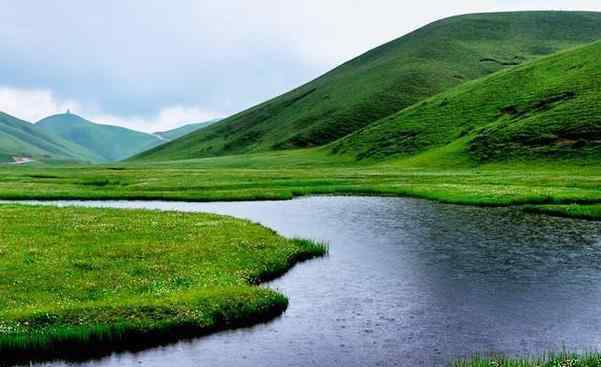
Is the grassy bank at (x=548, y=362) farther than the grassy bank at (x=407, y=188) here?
No

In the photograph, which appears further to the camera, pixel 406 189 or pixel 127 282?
pixel 406 189

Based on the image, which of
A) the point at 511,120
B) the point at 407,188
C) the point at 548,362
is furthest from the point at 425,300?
the point at 511,120

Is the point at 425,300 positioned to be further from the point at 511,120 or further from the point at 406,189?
the point at 511,120

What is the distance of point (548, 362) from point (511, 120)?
118 metres

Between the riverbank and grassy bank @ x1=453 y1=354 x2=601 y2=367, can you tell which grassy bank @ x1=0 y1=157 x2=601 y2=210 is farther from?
grassy bank @ x1=453 y1=354 x2=601 y2=367

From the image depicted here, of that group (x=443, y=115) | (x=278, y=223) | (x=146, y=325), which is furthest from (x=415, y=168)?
(x=146, y=325)

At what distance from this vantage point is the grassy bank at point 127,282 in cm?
1881

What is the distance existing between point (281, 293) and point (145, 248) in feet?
34.7

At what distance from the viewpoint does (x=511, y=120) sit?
412 feet

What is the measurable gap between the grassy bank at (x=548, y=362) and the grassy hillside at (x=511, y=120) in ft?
293

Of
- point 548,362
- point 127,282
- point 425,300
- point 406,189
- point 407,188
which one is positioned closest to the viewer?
point 548,362

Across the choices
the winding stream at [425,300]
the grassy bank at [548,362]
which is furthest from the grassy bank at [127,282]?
the grassy bank at [548,362]

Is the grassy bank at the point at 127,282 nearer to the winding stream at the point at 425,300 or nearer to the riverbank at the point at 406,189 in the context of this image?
the winding stream at the point at 425,300

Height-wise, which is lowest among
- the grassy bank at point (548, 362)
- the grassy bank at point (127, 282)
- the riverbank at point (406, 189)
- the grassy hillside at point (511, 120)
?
the grassy bank at point (548, 362)
